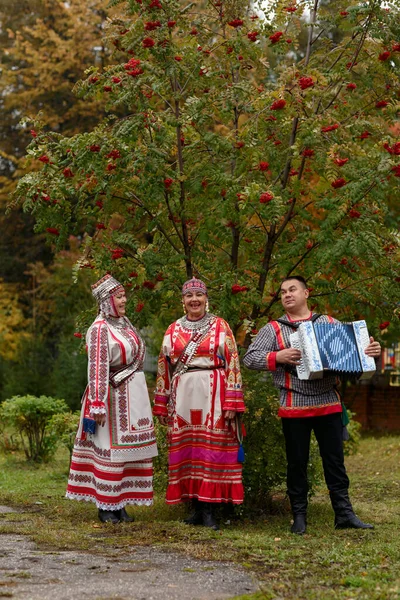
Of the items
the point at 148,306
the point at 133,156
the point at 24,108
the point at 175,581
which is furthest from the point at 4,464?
the point at 24,108

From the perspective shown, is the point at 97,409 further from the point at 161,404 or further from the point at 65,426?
the point at 65,426

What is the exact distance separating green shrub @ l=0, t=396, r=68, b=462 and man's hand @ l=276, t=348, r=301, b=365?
5.58 metres

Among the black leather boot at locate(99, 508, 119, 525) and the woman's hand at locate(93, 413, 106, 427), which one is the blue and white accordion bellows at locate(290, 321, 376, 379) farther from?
the black leather boot at locate(99, 508, 119, 525)

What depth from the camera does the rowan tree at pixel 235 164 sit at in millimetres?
7520

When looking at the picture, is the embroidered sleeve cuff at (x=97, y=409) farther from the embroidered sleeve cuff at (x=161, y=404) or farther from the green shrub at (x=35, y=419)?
the green shrub at (x=35, y=419)

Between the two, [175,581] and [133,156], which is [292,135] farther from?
[175,581]

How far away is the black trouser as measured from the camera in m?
7.02

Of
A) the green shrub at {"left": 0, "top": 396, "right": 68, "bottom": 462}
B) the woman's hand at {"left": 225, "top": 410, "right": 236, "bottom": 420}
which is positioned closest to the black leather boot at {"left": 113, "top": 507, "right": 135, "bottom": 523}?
the woman's hand at {"left": 225, "top": 410, "right": 236, "bottom": 420}

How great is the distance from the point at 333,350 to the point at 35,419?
21.6ft

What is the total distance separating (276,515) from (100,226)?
117 inches

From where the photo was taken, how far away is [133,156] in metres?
7.51

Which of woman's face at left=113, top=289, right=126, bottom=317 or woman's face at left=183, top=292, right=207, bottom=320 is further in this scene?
woman's face at left=113, top=289, right=126, bottom=317

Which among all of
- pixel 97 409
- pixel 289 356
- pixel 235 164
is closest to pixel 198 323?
pixel 289 356

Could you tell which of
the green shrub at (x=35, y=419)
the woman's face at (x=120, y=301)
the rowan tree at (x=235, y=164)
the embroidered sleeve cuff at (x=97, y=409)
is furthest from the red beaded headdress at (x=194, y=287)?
the green shrub at (x=35, y=419)
